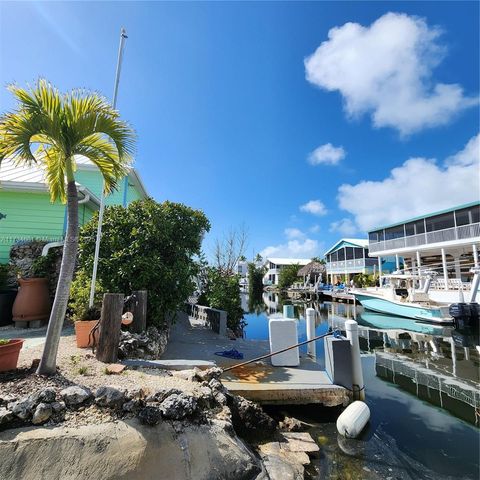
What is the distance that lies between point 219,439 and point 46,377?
219cm

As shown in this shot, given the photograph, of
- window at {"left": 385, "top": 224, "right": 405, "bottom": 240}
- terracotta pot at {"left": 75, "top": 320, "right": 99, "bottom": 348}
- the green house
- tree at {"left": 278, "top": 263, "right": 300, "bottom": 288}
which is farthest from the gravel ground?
tree at {"left": 278, "top": 263, "right": 300, "bottom": 288}

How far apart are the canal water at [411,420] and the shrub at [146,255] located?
11.6ft

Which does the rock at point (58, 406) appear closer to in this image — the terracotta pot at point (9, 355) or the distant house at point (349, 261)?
the terracotta pot at point (9, 355)

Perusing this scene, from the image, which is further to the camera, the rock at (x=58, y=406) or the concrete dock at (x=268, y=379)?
the concrete dock at (x=268, y=379)

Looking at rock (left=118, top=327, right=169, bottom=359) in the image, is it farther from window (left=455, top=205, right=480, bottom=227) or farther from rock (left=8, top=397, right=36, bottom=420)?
window (left=455, top=205, right=480, bottom=227)

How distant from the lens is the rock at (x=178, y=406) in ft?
11.2

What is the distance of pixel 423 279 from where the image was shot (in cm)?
2233

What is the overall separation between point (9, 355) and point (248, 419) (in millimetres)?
3383

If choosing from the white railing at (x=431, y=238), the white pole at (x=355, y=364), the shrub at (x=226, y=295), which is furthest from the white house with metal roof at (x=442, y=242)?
the white pole at (x=355, y=364)

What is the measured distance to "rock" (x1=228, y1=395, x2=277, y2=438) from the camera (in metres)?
4.56

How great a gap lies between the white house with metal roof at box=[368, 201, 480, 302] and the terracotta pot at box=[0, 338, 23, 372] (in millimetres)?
22291

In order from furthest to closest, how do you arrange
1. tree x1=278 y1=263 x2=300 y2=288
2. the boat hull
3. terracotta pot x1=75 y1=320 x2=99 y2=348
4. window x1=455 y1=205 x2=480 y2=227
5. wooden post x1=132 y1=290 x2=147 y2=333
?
tree x1=278 y1=263 x2=300 y2=288 < window x1=455 y1=205 x2=480 y2=227 < the boat hull < wooden post x1=132 y1=290 x2=147 y2=333 < terracotta pot x1=75 y1=320 x2=99 y2=348

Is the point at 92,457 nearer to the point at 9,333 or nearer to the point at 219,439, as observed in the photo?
the point at 219,439

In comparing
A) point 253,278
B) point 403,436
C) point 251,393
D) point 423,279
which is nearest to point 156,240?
point 251,393
